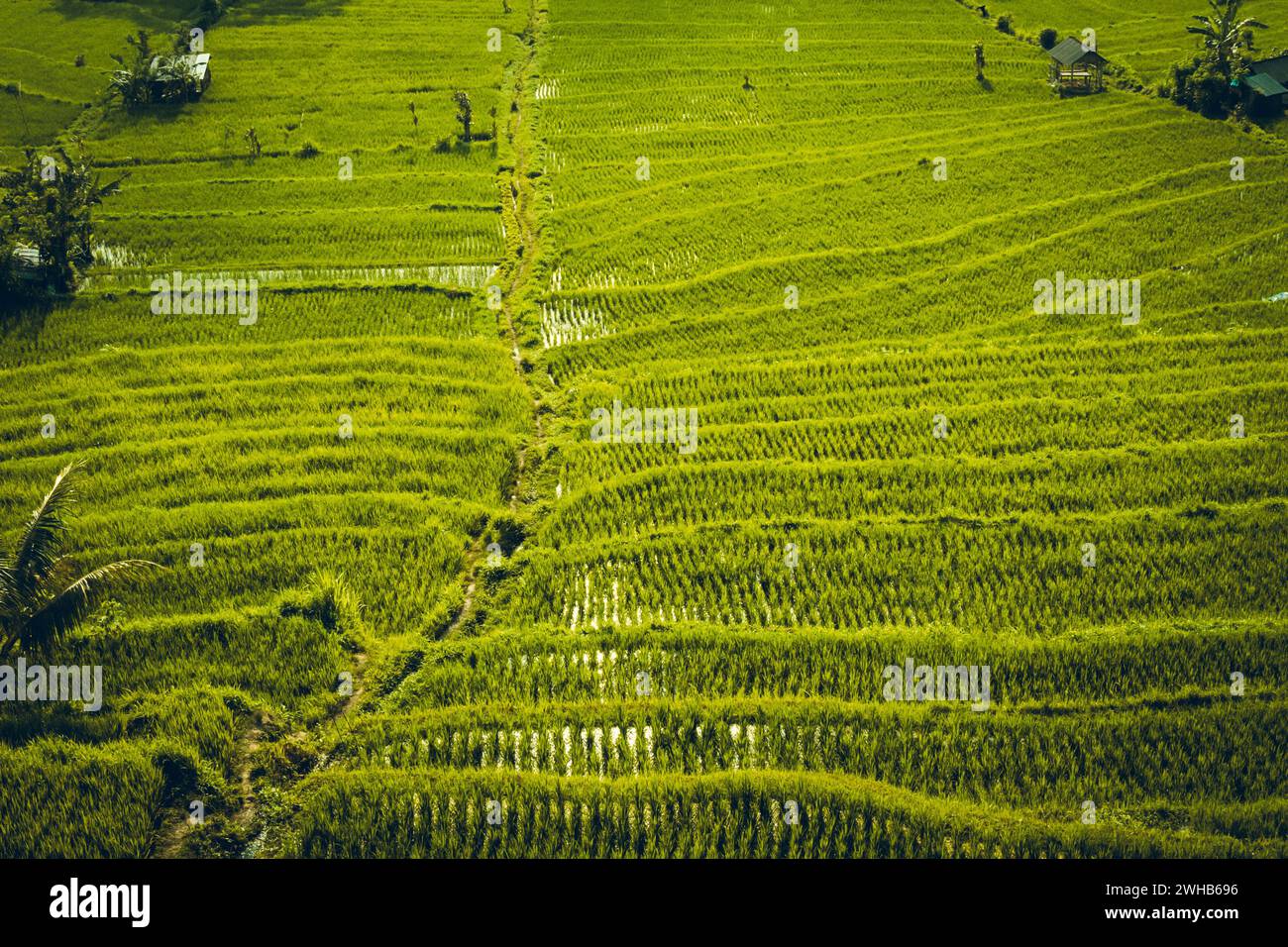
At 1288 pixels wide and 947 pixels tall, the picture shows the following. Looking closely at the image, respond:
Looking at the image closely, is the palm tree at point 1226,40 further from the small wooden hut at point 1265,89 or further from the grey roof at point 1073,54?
the grey roof at point 1073,54

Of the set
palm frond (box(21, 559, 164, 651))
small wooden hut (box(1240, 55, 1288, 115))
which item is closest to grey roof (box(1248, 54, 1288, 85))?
small wooden hut (box(1240, 55, 1288, 115))

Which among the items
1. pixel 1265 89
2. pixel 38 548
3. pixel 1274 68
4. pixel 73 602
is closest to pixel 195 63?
pixel 38 548

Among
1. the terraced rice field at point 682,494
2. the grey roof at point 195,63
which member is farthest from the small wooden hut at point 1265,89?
the grey roof at point 195,63

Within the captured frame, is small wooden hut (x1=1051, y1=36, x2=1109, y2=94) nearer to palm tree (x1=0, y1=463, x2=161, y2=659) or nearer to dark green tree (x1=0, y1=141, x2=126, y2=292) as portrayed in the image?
dark green tree (x1=0, y1=141, x2=126, y2=292)

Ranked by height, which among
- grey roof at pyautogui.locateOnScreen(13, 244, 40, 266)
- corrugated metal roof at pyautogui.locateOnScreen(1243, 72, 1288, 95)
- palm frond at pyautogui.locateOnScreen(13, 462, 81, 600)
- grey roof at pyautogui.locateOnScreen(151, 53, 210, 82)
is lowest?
palm frond at pyautogui.locateOnScreen(13, 462, 81, 600)

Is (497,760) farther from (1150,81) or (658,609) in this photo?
(1150,81)

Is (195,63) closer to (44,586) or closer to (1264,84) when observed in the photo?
(44,586)

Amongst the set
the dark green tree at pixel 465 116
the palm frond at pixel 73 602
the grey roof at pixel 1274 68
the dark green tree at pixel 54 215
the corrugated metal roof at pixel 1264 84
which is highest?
the grey roof at pixel 1274 68
